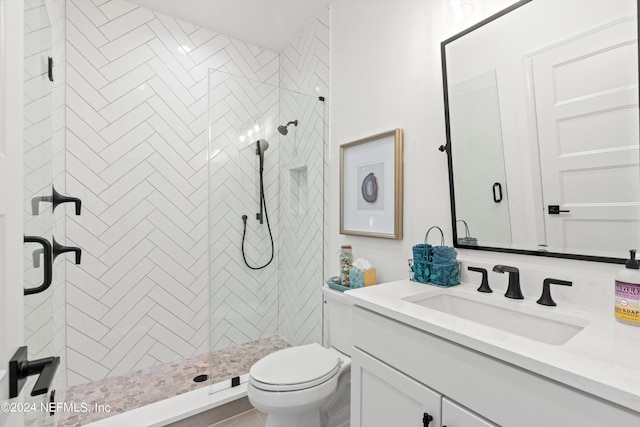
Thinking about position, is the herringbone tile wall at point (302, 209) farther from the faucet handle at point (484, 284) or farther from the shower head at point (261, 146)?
the faucet handle at point (484, 284)

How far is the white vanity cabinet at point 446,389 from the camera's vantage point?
61 centimetres

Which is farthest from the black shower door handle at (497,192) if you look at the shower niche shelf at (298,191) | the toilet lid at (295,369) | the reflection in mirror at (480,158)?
the shower niche shelf at (298,191)

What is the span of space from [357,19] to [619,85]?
1.46 meters

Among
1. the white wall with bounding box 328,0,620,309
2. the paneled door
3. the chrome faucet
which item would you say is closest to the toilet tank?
the white wall with bounding box 328,0,620,309

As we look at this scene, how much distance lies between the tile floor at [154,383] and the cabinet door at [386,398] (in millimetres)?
1060

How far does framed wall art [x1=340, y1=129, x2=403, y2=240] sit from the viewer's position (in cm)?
160

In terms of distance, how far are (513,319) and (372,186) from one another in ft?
3.17

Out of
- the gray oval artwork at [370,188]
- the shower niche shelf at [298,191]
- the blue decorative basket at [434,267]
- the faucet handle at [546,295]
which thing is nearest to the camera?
the faucet handle at [546,295]

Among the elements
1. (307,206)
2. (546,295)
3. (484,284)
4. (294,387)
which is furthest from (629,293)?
(307,206)

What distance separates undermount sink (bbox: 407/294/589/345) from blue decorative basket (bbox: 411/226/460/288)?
8 centimetres

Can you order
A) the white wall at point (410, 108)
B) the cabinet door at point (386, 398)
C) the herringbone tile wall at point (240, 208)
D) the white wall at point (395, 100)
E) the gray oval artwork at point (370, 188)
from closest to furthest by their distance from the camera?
1. the cabinet door at point (386, 398)
2. the white wall at point (410, 108)
3. the white wall at point (395, 100)
4. the gray oval artwork at point (370, 188)
5. the herringbone tile wall at point (240, 208)

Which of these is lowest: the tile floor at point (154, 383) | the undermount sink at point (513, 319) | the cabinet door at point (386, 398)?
the tile floor at point (154, 383)

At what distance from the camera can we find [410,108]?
154 cm

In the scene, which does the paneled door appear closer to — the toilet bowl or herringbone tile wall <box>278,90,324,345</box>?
the toilet bowl
